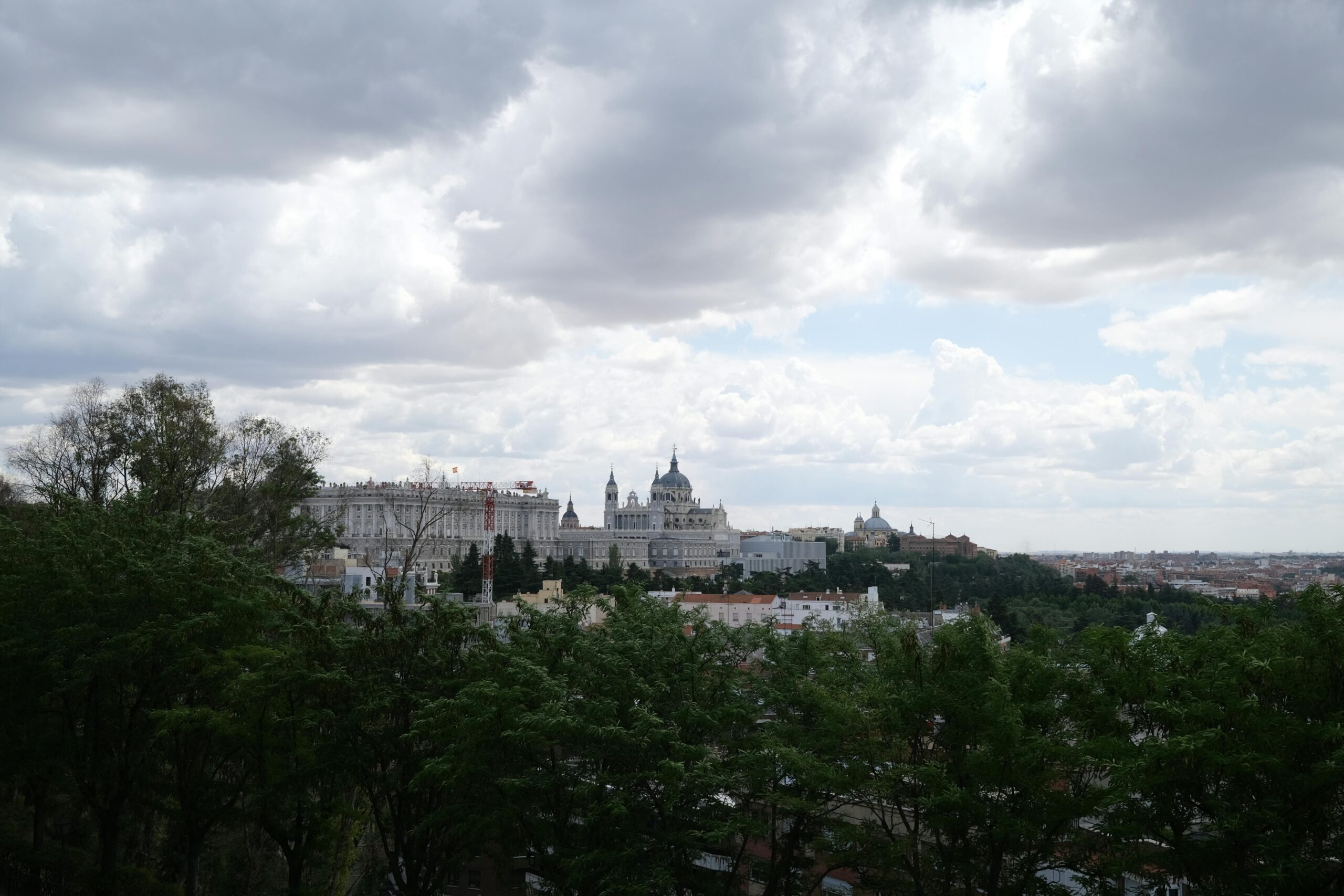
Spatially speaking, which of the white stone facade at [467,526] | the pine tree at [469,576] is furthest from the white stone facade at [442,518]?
the pine tree at [469,576]

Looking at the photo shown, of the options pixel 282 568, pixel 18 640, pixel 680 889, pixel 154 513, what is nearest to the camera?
pixel 680 889

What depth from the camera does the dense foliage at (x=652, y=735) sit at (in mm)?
14039

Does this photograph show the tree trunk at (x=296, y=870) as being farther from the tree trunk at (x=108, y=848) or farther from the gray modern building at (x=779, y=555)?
the gray modern building at (x=779, y=555)

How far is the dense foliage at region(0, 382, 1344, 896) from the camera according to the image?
14.0m

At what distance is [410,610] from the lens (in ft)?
67.9

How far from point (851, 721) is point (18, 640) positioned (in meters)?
13.7

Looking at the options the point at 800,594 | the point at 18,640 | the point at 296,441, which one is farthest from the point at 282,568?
the point at 800,594

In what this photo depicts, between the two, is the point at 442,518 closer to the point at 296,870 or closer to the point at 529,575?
the point at 529,575

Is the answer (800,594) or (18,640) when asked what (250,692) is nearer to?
(18,640)

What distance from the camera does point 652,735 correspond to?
53.5 ft

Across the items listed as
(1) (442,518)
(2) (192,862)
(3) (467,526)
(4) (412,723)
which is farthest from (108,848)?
(3) (467,526)

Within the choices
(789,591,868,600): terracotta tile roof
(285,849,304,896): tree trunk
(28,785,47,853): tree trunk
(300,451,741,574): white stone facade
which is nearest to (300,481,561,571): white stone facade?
(300,451,741,574): white stone facade

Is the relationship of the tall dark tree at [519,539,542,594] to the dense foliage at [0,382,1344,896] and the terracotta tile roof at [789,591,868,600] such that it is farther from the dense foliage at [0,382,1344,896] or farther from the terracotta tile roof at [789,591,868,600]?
the dense foliage at [0,382,1344,896]

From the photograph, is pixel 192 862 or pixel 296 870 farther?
pixel 192 862
